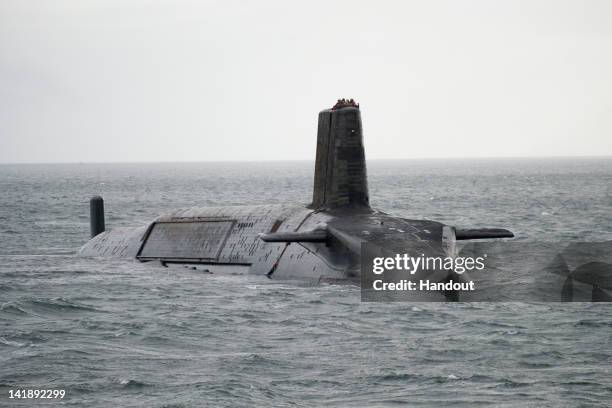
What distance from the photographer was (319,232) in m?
21.6

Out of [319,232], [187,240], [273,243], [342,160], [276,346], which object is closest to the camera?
[276,346]

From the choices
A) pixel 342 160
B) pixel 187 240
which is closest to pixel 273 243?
pixel 342 160

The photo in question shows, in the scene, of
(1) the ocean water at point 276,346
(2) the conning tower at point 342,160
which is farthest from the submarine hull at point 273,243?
(1) the ocean water at point 276,346

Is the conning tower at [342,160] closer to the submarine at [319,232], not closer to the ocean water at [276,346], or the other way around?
the submarine at [319,232]

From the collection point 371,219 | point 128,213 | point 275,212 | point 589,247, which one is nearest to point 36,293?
point 275,212

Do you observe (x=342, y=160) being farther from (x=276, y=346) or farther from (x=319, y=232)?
(x=276, y=346)

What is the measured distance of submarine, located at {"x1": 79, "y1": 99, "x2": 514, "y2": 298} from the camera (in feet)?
70.1

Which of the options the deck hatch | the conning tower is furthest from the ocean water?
the conning tower

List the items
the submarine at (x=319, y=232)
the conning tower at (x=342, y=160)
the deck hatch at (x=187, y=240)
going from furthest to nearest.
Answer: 1. the deck hatch at (x=187, y=240)
2. the conning tower at (x=342, y=160)
3. the submarine at (x=319, y=232)

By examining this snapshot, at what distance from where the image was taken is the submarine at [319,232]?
21375 millimetres

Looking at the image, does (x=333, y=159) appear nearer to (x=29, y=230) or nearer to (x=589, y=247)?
(x=589, y=247)

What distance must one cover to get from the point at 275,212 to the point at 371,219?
3476 millimetres

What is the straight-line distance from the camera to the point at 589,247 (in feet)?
107

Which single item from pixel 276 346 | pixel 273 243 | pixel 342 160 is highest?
pixel 342 160
